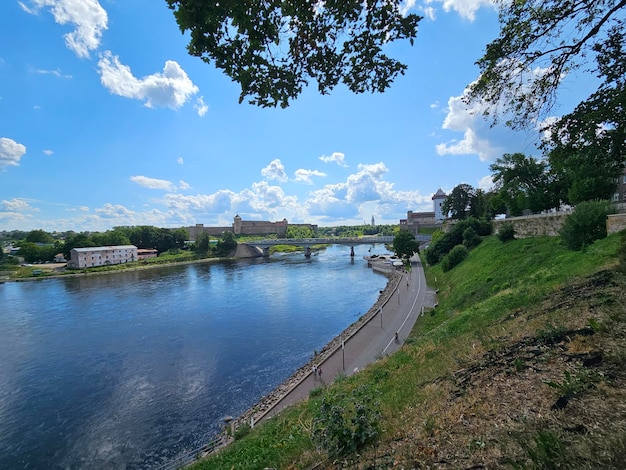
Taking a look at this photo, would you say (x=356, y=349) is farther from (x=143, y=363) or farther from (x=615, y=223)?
(x=615, y=223)

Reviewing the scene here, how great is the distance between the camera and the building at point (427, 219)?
87562mm

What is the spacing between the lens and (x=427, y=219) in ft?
343

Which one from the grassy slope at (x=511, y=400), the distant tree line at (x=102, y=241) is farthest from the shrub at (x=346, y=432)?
the distant tree line at (x=102, y=241)

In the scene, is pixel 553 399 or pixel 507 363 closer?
pixel 553 399

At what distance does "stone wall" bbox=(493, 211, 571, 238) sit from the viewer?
22419mm

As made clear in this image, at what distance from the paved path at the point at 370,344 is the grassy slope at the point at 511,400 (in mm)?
4714

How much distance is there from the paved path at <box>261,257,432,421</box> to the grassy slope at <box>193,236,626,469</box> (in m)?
4.71

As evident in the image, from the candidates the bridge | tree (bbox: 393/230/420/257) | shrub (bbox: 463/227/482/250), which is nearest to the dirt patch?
shrub (bbox: 463/227/482/250)

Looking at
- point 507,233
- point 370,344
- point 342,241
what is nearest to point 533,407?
point 370,344

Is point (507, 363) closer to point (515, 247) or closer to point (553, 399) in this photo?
point (553, 399)

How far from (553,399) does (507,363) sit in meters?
1.61

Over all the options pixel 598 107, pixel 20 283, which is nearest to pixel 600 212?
pixel 598 107

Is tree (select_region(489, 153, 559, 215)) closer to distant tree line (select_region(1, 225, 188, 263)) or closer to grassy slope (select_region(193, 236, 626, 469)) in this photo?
grassy slope (select_region(193, 236, 626, 469))

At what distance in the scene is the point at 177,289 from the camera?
131 ft
